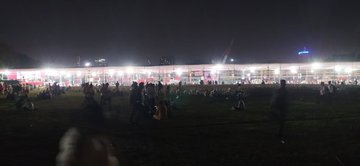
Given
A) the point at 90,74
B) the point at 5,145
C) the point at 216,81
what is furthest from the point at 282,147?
the point at 90,74

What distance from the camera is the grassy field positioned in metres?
10.1

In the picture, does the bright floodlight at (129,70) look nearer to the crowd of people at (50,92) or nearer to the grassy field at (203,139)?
the crowd of people at (50,92)

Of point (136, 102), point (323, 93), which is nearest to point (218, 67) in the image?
point (323, 93)

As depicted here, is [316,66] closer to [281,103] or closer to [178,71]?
[178,71]

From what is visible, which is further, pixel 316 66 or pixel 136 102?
pixel 316 66

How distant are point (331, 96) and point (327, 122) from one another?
1155cm

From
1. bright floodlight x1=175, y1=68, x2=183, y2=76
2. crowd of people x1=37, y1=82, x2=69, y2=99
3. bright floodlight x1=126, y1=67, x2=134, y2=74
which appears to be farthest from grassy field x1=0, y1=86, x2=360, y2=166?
bright floodlight x1=126, y1=67, x2=134, y2=74

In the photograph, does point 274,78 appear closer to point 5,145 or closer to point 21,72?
point 21,72

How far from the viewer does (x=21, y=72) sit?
215 ft

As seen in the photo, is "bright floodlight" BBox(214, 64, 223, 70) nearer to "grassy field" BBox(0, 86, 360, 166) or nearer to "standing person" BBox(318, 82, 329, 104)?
"standing person" BBox(318, 82, 329, 104)

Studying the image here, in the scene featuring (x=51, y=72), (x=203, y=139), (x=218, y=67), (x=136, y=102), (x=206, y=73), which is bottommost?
(x=203, y=139)

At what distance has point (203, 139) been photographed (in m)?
13.0

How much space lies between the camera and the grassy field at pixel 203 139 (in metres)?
10.1

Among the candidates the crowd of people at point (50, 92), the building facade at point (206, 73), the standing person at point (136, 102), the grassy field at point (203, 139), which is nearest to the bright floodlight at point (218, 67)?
the building facade at point (206, 73)
